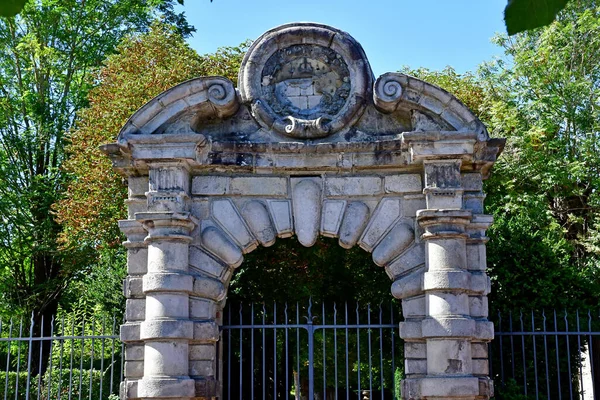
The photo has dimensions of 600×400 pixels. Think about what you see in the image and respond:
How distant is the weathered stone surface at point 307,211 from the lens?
7355 mm

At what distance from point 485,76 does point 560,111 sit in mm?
2128

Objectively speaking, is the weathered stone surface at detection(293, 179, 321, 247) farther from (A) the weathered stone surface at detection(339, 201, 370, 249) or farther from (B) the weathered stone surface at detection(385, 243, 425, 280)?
(B) the weathered stone surface at detection(385, 243, 425, 280)

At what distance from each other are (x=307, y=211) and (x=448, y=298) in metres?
1.58

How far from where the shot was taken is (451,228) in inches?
278

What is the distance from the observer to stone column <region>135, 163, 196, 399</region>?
688 centimetres

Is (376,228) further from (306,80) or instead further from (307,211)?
(306,80)

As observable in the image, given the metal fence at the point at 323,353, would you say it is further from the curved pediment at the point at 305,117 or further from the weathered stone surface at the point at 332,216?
the curved pediment at the point at 305,117

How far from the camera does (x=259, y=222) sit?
7340 mm

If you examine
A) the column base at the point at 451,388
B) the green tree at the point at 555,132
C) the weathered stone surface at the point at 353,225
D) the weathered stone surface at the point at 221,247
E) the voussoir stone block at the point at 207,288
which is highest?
the green tree at the point at 555,132

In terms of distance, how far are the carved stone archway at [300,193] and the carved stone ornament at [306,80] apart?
1 centimetres

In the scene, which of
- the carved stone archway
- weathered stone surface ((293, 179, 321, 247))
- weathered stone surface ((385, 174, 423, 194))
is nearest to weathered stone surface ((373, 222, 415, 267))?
the carved stone archway

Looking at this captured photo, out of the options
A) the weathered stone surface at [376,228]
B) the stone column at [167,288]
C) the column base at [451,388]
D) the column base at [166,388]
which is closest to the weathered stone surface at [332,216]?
the weathered stone surface at [376,228]

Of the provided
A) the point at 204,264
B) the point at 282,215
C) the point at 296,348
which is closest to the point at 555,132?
the point at 296,348

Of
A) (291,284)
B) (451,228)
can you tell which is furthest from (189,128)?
(291,284)
